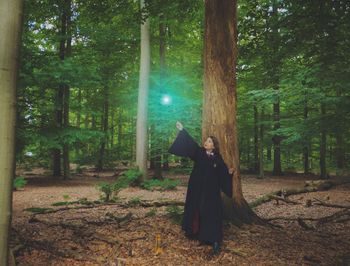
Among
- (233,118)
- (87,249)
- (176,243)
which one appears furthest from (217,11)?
(87,249)

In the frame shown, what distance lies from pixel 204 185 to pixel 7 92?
3701mm

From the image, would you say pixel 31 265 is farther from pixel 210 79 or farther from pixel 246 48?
pixel 246 48

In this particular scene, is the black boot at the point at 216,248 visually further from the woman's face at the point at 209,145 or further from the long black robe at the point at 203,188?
the woman's face at the point at 209,145

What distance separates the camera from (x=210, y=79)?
6.23 m

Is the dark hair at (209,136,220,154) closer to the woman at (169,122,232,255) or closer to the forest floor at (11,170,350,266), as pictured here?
the woman at (169,122,232,255)

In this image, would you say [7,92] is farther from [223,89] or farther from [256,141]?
[256,141]

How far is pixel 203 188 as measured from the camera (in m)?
5.57

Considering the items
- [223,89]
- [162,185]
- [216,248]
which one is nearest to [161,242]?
[216,248]

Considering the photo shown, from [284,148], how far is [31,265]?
59.5ft

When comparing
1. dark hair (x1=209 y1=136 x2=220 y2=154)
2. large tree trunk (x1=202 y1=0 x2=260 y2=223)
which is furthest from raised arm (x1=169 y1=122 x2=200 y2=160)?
large tree trunk (x1=202 y1=0 x2=260 y2=223)

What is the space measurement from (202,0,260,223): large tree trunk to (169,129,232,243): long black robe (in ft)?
1.71

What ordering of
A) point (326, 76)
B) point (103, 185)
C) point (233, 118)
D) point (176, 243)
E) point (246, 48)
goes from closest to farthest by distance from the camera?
point (176, 243) < point (233, 118) < point (246, 48) < point (103, 185) < point (326, 76)

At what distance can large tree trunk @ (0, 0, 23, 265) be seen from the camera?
8.62 ft

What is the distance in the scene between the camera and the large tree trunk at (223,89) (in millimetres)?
6094
